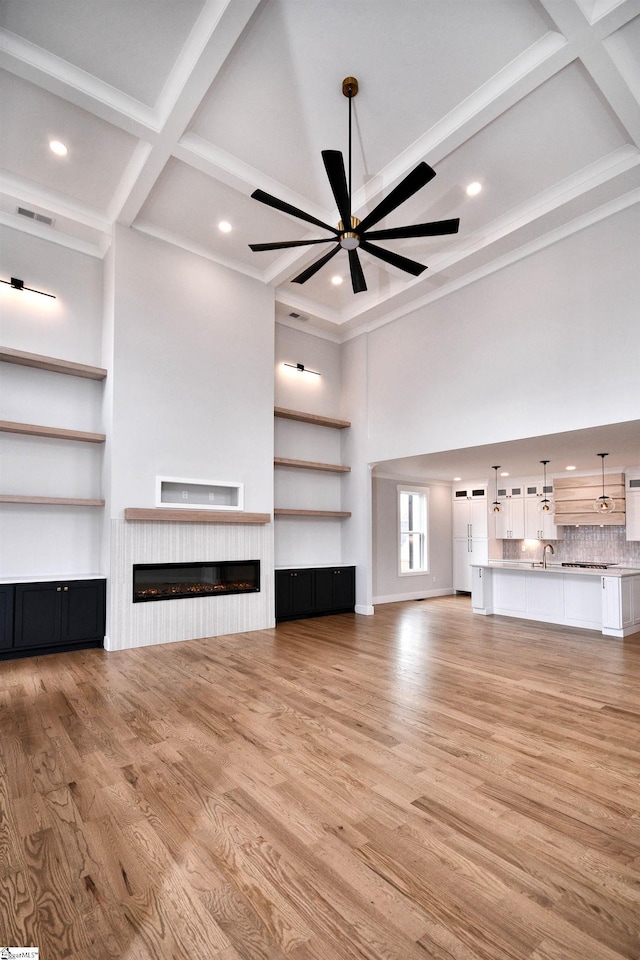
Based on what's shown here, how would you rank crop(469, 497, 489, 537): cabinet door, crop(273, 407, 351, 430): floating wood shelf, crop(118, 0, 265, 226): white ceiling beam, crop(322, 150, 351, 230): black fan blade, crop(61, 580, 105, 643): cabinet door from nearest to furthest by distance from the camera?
crop(322, 150, 351, 230): black fan blade < crop(118, 0, 265, 226): white ceiling beam < crop(61, 580, 105, 643): cabinet door < crop(273, 407, 351, 430): floating wood shelf < crop(469, 497, 489, 537): cabinet door

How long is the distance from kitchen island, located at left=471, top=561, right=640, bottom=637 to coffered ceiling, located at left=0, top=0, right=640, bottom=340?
430 centimetres

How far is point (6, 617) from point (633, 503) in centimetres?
877

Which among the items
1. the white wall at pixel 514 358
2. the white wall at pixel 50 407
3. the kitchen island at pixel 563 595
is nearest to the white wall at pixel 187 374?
the white wall at pixel 50 407

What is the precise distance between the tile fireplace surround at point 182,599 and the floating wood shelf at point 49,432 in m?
1.04

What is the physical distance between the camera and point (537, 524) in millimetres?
9492

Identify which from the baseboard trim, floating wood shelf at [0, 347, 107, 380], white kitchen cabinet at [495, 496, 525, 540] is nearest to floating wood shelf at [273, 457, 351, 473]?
the baseboard trim

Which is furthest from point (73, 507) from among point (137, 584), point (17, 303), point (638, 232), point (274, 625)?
point (638, 232)

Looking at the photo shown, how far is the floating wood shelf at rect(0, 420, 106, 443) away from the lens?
5226mm

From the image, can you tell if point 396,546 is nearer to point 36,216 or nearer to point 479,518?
point 479,518

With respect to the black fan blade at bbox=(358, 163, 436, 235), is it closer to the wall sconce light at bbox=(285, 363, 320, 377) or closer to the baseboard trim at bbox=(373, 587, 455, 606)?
the wall sconce light at bbox=(285, 363, 320, 377)

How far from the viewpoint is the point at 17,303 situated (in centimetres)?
564

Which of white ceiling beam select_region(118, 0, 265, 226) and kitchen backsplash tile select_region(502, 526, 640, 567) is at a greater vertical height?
white ceiling beam select_region(118, 0, 265, 226)

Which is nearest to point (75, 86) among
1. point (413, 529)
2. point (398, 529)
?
point (398, 529)

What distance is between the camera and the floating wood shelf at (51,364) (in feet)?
17.3
